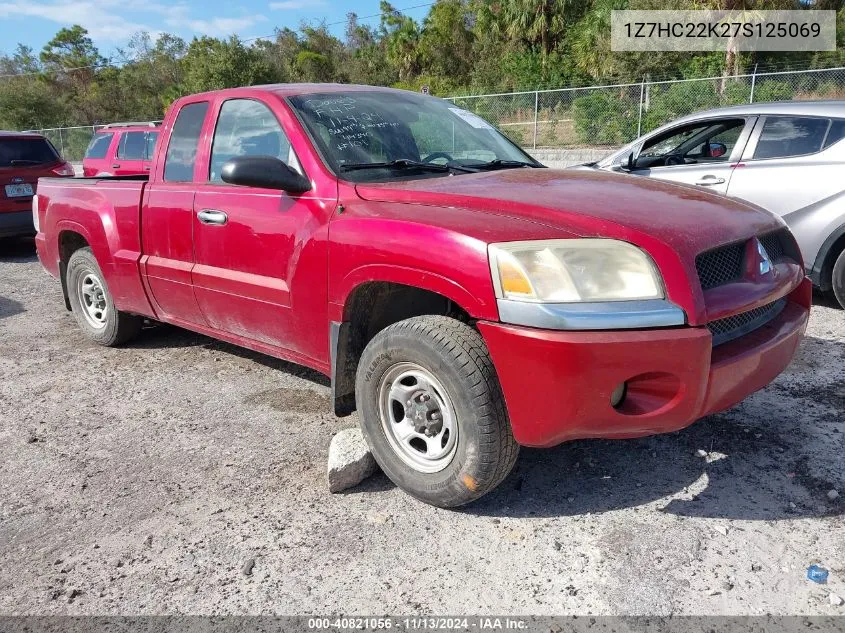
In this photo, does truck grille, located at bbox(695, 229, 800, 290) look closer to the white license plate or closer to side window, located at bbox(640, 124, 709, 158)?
side window, located at bbox(640, 124, 709, 158)

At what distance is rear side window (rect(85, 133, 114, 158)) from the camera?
1318cm

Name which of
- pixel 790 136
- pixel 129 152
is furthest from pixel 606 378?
pixel 129 152

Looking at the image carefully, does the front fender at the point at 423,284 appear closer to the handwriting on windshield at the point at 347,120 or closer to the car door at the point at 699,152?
the handwriting on windshield at the point at 347,120

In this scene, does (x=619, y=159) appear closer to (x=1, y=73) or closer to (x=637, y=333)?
(x=637, y=333)

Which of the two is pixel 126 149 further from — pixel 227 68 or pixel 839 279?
pixel 227 68

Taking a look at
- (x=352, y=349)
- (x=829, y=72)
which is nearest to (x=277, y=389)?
(x=352, y=349)

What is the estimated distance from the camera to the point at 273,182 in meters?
3.22

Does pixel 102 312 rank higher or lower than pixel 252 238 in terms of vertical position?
lower

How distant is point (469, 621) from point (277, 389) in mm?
2430

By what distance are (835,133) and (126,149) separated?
460 inches

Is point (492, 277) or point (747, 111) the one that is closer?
point (492, 277)

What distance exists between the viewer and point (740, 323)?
9.21 feet

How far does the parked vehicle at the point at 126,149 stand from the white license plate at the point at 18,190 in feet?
9.65

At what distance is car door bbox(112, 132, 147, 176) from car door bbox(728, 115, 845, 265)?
418 inches
